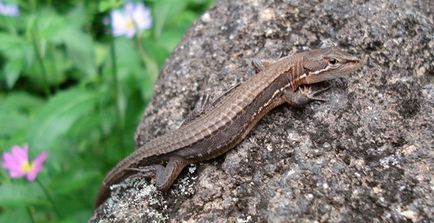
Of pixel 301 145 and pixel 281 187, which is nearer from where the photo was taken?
pixel 281 187

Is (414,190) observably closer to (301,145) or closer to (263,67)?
(301,145)

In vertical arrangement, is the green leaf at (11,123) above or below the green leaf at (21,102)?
above

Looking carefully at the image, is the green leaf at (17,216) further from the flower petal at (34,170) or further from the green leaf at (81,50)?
the green leaf at (81,50)

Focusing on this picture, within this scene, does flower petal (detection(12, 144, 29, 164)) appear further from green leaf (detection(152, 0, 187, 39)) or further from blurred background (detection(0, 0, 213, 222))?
green leaf (detection(152, 0, 187, 39))

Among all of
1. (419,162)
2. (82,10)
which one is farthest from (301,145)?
(82,10)

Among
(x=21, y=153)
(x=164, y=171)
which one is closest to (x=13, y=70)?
(x=21, y=153)

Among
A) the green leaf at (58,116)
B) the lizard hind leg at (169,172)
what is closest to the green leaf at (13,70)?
the green leaf at (58,116)

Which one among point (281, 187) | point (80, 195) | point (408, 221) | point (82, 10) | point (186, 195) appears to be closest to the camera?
point (408, 221)
